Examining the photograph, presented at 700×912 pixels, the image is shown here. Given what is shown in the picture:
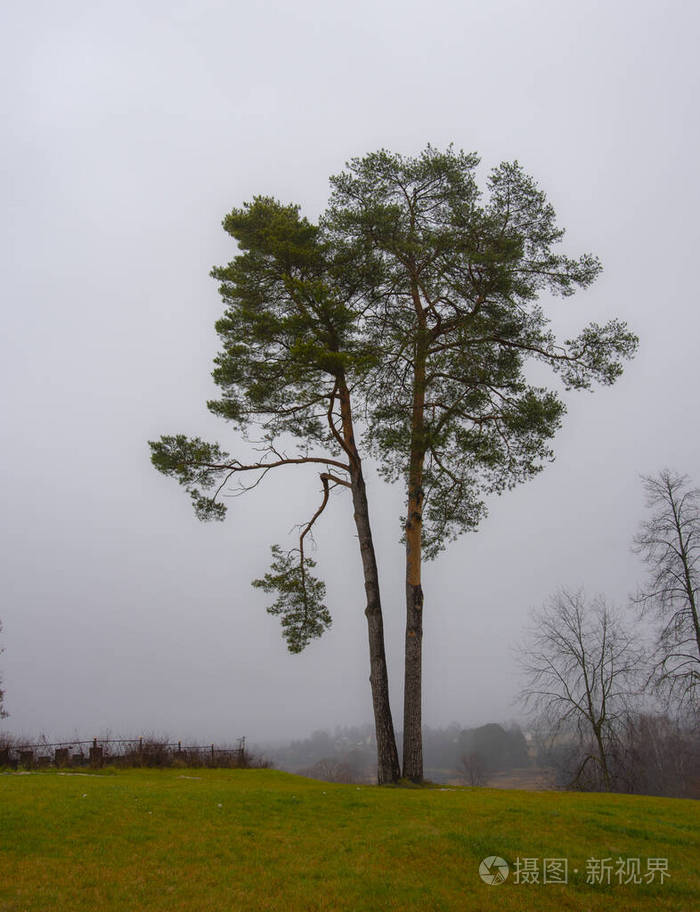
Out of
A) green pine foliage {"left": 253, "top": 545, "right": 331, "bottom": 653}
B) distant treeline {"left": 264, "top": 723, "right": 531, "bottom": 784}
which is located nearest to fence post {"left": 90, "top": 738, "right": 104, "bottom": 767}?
green pine foliage {"left": 253, "top": 545, "right": 331, "bottom": 653}

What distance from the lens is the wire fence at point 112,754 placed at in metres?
19.3

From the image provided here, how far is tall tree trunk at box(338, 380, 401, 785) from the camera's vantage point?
14.4 metres

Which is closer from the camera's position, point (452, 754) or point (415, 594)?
point (415, 594)

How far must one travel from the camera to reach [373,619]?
15.5 m

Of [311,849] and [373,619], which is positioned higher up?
[373,619]

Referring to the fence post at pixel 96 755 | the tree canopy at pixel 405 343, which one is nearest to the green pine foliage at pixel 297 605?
the tree canopy at pixel 405 343

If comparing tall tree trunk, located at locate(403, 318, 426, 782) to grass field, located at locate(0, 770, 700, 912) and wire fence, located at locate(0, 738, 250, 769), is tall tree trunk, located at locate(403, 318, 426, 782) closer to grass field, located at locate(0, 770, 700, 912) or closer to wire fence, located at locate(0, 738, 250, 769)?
grass field, located at locate(0, 770, 700, 912)

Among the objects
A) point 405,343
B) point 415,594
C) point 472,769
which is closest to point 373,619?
point 415,594

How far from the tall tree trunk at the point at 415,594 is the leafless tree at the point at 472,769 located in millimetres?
42072

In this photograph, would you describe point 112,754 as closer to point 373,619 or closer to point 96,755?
point 96,755

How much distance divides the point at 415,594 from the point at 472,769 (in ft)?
148

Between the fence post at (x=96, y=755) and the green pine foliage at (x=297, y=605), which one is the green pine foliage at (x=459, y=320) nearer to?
the green pine foliage at (x=297, y=605)

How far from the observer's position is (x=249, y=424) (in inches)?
661

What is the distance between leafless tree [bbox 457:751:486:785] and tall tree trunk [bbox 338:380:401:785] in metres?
42.2
